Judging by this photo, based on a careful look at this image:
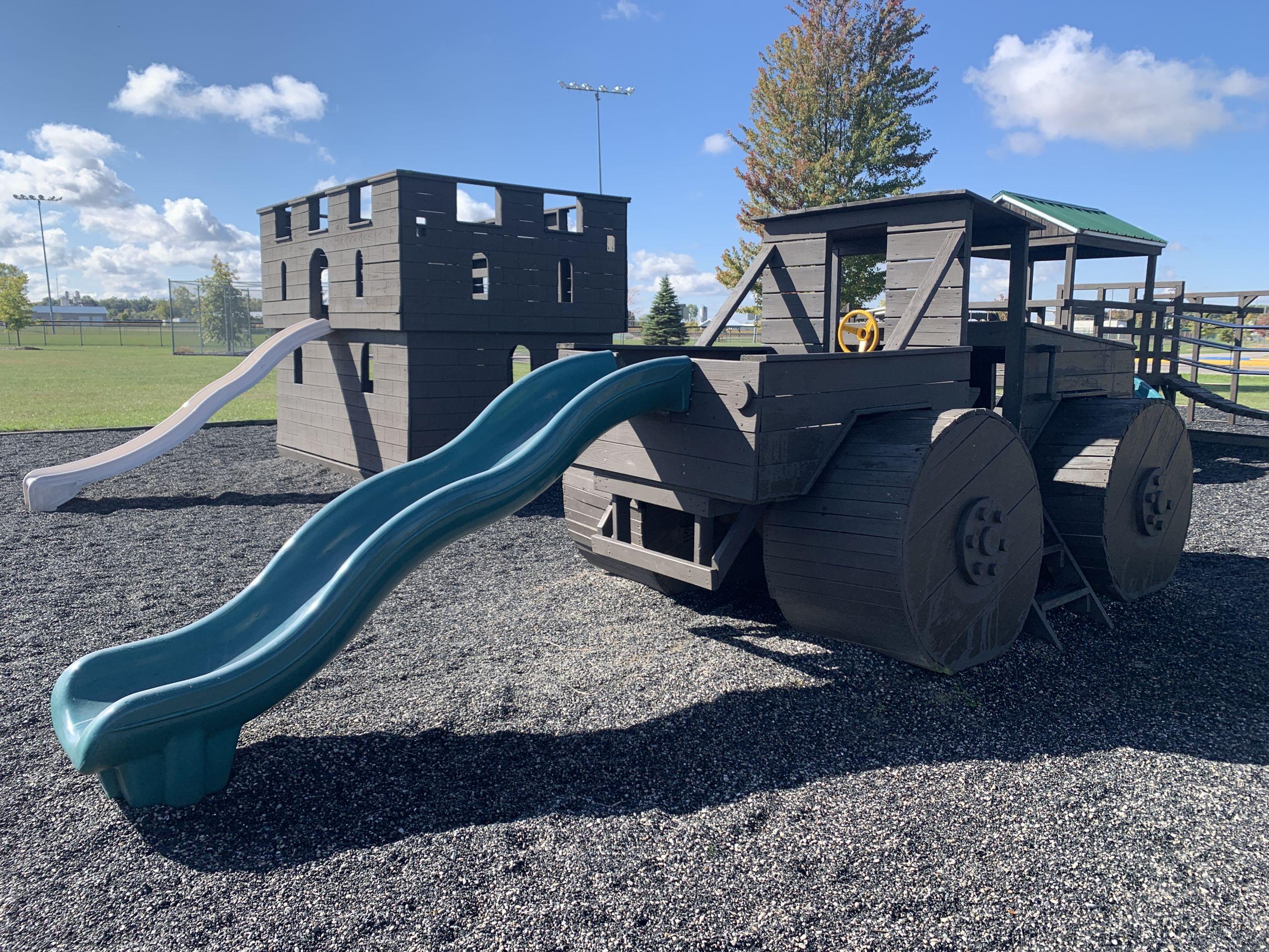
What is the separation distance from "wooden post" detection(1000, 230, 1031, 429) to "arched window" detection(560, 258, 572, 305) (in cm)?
694

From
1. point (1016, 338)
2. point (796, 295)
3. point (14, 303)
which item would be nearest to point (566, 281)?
point (796, 295)

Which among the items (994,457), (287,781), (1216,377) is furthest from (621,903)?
(1216,377)

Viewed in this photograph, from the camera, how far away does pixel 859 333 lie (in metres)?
6.57

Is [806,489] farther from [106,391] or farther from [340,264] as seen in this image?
[106,391]

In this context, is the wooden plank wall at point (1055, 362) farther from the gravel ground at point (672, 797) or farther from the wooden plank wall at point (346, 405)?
the wooden plank wall at point (346, 405)

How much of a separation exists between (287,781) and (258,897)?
32.4 inches

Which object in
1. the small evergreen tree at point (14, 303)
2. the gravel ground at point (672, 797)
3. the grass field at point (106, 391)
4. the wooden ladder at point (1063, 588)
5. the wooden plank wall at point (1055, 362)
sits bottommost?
the gravel ground at point (672, 797)

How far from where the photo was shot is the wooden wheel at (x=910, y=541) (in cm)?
445

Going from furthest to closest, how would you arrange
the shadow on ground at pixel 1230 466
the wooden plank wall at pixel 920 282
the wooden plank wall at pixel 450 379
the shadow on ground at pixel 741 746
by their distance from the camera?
Answer: the shadow on ground at pixel 1230 466
the wooden plank wall at pixel 450 379
the wooden plank wall at pixel 920 282
the shadow on ground at pixel 741 746

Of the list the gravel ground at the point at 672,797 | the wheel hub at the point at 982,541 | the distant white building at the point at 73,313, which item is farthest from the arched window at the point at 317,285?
the distant white building at the point at 73,313

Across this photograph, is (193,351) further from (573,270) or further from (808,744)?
(808,744)

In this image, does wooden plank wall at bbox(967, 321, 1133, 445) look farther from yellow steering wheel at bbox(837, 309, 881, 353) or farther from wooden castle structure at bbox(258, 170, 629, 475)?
wooden castle structure at bbox(258, 170, 629, 475)

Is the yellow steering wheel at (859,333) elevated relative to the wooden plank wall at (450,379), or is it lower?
elevated

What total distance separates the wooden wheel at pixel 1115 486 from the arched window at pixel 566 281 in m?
7.35
